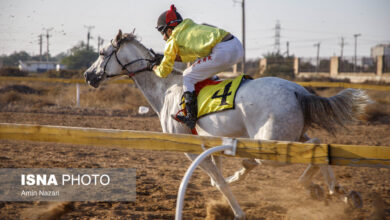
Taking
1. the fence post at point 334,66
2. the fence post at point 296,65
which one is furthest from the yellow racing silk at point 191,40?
the fence post at point 296,65

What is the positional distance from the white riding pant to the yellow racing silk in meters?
0.09

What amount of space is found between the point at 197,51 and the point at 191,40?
5.7 inches

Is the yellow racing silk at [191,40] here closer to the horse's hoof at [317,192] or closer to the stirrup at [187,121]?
the stirrup at [187,121]

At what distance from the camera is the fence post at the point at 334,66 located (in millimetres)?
36275

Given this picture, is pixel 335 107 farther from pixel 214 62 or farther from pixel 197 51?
pixel 197 51

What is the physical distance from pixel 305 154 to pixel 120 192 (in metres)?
3.15

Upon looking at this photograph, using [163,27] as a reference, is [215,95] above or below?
below

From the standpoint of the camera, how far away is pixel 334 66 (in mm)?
36906

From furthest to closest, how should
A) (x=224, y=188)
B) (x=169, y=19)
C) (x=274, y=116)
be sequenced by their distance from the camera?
(x=169, y=19)
(x=224, y=188)
(x=274, y=116)

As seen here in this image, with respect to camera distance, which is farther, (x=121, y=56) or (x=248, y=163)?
(x=121, y=56)

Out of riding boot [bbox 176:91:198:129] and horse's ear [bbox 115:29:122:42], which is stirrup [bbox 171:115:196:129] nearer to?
riding boot [bbox 176:91:198:129]

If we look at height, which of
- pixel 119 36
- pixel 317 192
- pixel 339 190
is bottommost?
pixel 317 192

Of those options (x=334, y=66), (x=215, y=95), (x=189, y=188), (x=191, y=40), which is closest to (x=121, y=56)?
(x=191, y=40)

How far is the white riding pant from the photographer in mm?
4297
